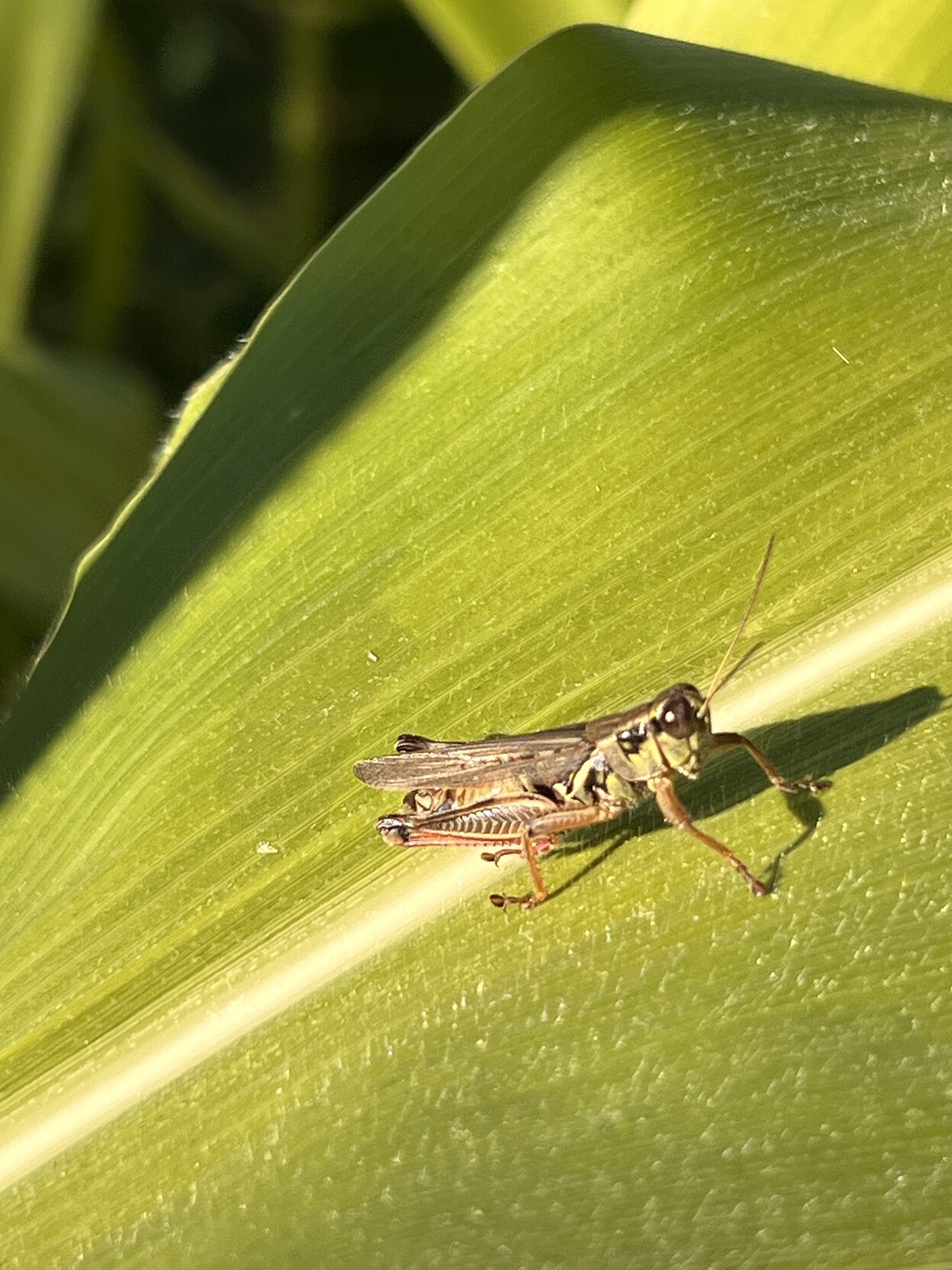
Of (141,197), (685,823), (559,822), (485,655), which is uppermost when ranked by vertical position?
(141,197)

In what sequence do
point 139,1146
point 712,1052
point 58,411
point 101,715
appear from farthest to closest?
point 58,411
point 101,715
point 139,1146
point 712,1052

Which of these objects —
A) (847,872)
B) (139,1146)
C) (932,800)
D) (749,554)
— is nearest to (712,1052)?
(847,872)

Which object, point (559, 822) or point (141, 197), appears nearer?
point (559, 822)

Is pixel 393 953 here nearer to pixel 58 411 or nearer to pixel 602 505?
pixel 602 505

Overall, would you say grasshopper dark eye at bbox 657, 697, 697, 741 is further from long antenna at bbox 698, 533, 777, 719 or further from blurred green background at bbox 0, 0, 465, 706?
blurred green background at bbox 0, 0, 465, 706

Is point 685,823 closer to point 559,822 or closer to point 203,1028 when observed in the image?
point 559,822

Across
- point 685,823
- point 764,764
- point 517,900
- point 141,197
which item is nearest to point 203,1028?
point 517,900

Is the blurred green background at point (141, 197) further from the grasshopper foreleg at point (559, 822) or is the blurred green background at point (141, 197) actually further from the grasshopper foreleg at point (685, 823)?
the grasshopper foreleg at point (685, 823)

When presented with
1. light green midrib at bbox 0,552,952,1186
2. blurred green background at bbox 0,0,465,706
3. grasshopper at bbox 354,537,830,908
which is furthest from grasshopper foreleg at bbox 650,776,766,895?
blurred green background at bbox 0,0,465,706
